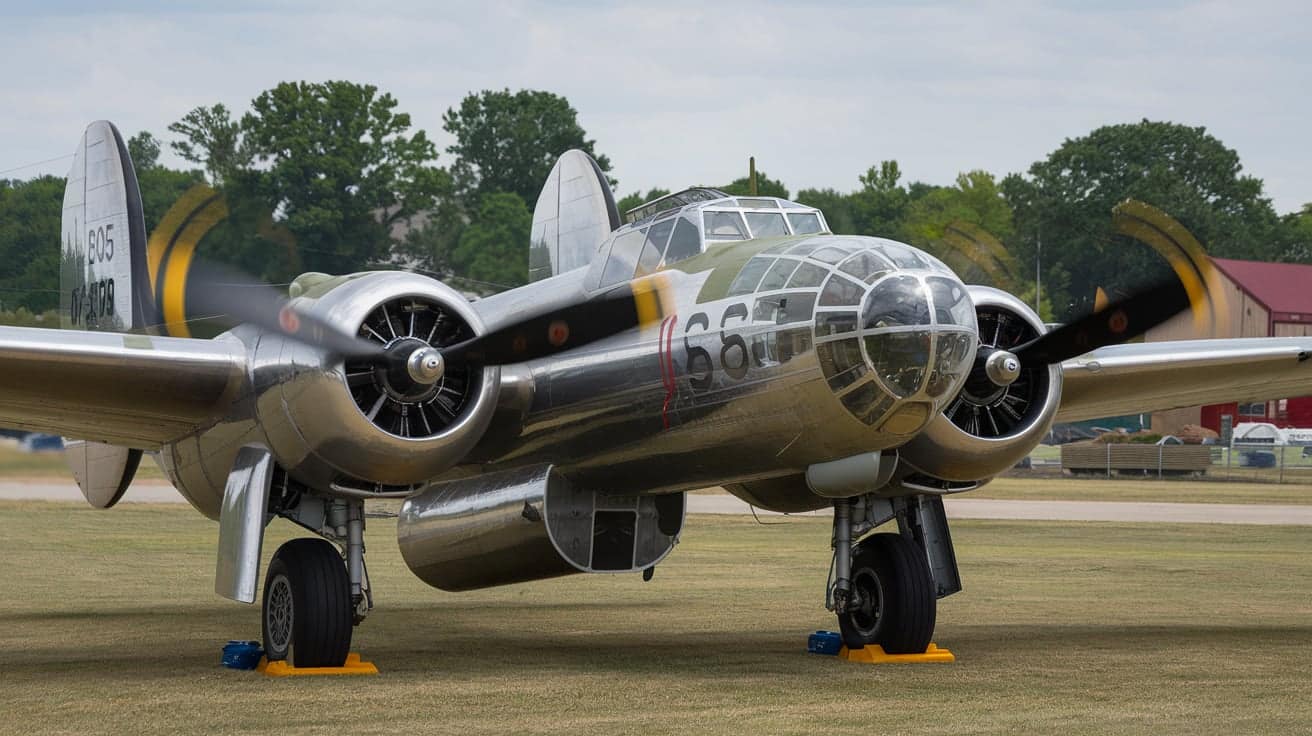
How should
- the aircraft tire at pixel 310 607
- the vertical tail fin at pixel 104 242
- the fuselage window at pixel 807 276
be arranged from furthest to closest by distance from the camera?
the vertical tail fin at pixel 104 242
the aircraft tire at pixel 310 607
the fuselage window at pixel 807 276

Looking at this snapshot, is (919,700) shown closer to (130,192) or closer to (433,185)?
(130,192)

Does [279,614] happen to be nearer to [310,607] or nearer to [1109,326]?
[310,607]

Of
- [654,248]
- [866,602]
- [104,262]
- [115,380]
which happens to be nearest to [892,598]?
[866,602]

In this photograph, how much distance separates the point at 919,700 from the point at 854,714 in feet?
2.74

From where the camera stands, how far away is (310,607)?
12.8 meters

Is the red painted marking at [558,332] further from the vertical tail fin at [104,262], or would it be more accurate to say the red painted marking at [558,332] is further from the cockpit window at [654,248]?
the vertical tail fin at [104,262]

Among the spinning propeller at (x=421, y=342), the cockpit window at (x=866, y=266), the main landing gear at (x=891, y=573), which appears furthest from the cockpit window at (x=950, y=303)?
the main landing gear at (x=891, y=573)

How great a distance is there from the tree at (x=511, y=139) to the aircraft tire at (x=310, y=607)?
72.9 meters

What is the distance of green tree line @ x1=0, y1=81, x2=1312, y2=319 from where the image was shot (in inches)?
628

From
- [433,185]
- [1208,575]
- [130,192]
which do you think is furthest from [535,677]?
[433,185]

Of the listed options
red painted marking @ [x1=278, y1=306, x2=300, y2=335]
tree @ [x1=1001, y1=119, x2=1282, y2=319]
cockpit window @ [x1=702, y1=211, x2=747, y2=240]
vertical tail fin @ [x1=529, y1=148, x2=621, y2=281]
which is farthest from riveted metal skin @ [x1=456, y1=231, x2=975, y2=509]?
tree @ [x1=1001, y1=119, x2=1282, y2=319]

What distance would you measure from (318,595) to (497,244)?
5251 centimetres

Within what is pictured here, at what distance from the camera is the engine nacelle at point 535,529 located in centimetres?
1367

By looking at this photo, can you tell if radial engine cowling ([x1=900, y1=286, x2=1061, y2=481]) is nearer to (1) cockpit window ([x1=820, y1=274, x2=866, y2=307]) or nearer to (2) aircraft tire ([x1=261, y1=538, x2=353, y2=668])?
(1) cockpit window ([x1=820, y1=274, x2=866, y2=307])
